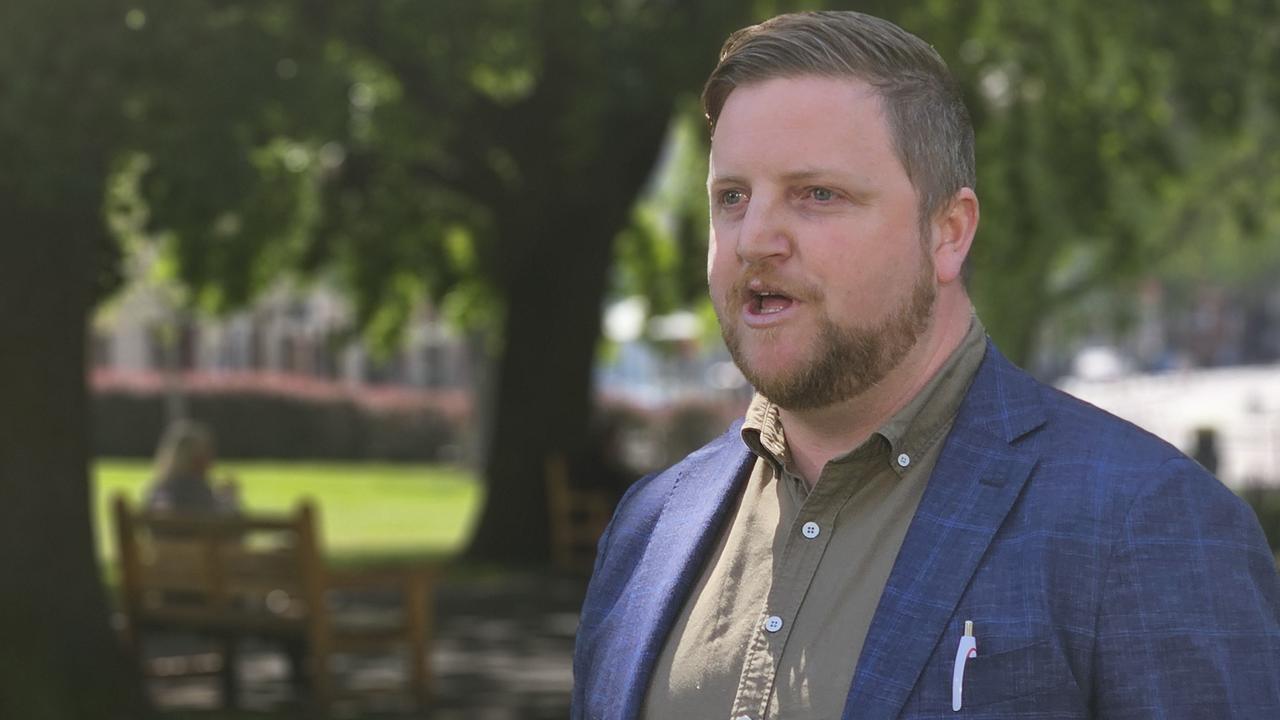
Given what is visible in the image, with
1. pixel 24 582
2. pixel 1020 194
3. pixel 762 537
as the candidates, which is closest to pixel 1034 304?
pixel 1020 194

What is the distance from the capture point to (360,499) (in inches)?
1368

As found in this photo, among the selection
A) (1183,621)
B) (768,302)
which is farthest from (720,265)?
(1183,621)

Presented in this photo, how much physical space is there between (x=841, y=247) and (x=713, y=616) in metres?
0.48

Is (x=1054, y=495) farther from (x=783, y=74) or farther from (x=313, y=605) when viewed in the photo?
(x=313, y=605)

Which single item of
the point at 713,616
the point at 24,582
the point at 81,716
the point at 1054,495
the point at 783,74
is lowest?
the point at 81,716

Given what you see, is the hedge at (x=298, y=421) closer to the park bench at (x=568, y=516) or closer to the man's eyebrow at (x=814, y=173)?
the park bench at (x=568, y=516)

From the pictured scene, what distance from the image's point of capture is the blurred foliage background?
8.78 metres

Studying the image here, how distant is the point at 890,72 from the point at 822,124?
108 millimetres

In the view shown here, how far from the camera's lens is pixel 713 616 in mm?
2531

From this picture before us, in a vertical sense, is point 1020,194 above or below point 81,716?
above

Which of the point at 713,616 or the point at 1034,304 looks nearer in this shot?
the point at 713,616

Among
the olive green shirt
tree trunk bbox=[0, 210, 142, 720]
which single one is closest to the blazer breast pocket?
the olive green shirt

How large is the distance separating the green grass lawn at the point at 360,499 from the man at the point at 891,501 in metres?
13.5

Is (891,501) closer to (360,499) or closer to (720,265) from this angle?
(720,265)
